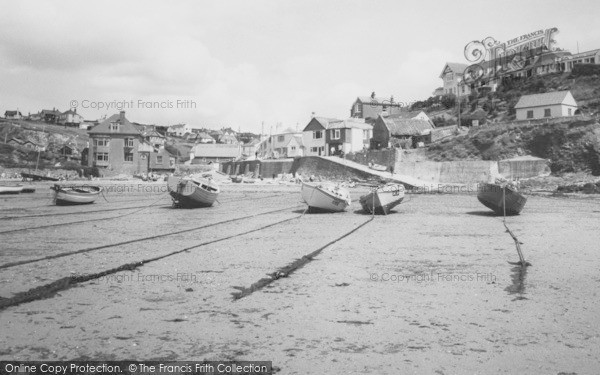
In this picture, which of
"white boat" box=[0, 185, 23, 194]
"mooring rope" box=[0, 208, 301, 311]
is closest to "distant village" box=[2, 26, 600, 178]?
"white boat" box=[0, 185, 23, 194]

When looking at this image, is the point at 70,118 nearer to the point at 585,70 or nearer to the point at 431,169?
the point at 431,169

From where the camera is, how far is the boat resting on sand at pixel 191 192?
29.9 m

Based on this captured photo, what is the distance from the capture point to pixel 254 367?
523cm

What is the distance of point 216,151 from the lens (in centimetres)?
11156

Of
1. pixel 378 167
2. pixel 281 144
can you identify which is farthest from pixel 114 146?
pixel 378 167

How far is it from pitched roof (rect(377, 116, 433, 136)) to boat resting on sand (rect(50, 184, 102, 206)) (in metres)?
52.2

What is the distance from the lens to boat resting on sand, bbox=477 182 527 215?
24.8 meters

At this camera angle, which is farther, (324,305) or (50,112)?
(50,112)

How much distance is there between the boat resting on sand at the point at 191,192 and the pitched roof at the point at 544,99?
56427 mm

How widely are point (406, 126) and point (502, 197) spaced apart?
5233 cm

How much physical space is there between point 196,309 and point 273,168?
7293 centimetres

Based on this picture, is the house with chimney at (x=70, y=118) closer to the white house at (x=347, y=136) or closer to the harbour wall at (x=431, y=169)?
the harbour wall at (x=431, y=169)

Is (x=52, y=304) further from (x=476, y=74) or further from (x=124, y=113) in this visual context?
(x=476, y=74)

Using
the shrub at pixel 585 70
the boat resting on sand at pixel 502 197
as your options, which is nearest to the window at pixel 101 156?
the boat resting on sand at pixel 502 197
